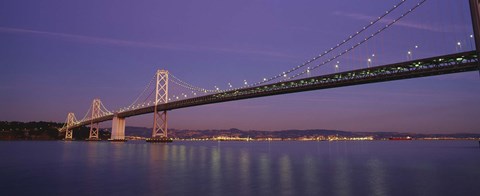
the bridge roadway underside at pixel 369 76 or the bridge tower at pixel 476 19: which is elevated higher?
the bridge roadway underside at pixel 369 76

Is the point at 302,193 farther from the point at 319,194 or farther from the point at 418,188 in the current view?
the point at 418,188

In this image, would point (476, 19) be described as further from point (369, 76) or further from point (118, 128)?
point (118, 128)

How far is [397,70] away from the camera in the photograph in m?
32.2

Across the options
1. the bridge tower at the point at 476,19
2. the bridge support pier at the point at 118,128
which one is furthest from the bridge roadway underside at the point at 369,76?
the bridge tower at the point at 476,19

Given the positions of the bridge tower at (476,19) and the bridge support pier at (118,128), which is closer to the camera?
the bridge tower at (476,19)

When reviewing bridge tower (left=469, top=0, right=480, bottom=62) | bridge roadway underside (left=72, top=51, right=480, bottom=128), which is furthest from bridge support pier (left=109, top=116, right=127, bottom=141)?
bridge tower (left=469, top=0, right=480, bottom=62)

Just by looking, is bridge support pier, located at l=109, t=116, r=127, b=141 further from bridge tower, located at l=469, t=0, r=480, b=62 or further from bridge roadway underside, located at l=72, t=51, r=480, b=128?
bridge tower, located at l=469, t=0, r=480, b=62

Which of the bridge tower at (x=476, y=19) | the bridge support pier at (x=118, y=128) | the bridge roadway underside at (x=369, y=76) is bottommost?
the bridge tower at (x=476, y=19)

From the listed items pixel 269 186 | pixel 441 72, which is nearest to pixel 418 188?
pixel 269 186

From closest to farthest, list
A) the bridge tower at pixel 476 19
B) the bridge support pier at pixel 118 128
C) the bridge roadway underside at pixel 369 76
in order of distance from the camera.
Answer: the bridge tower at pixel 476 19
the bridge roadway underside at pixel 369 76
the bridge support pier at pixel 118 128

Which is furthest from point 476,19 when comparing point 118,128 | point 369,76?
point 118,128

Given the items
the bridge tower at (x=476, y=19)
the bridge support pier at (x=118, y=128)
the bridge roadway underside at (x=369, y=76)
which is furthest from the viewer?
the bridge support pier at (x=118, y=128)

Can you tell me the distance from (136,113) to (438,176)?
47.7 m

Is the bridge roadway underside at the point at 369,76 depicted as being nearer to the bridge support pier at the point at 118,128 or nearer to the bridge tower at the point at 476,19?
the bridge support pier at the point at 118,128
